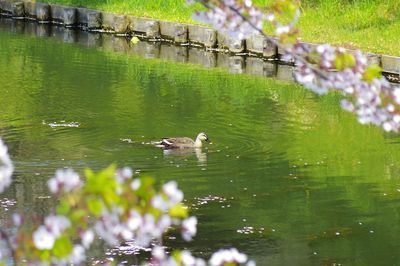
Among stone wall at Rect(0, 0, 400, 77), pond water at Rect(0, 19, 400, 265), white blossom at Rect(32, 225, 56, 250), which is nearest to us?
white blossom at Rect(32, 225, 56, 250)

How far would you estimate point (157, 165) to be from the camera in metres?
14.4

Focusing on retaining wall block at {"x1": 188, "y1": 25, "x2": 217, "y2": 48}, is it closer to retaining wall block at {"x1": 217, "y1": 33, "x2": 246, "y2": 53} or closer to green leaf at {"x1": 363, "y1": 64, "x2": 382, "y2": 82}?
retaining wall block at {"x1": 217, "y1": 33, "x2": 246, "y2": 53}

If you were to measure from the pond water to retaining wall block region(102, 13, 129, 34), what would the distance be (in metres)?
6.53

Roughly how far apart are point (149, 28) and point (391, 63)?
30.0 feet

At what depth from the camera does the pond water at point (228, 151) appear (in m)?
11.3

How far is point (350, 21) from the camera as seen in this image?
2686cm

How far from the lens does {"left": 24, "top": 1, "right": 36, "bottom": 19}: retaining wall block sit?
33.8 meters

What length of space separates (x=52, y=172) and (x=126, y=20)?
1751 centimetres

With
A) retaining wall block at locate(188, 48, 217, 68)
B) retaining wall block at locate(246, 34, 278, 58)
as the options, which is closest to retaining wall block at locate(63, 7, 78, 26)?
retaining wall block at locate(188, 48, 217, 68)

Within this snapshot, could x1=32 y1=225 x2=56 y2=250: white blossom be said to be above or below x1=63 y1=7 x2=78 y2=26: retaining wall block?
below

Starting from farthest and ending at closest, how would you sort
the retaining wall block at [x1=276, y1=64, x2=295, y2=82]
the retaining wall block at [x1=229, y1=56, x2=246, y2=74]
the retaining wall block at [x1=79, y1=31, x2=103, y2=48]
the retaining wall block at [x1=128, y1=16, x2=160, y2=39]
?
1. the retaining wall block at [x1=128, y1=16, x2=160, y2=39]
2. the retaining wall block at [x1=79, y1=31, x2=103, y2=48]
3. the retaining wall block at [x1=229, y1=56, x2=246, y2=74]
4. the retaining wall block at [x1=276, y1=64, x2=295, y2=82]

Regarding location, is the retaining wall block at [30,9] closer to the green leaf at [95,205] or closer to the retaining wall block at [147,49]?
the retaining wall block at [147,49]

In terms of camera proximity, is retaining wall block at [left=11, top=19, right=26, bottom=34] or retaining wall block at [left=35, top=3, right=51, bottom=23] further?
retaining wall block at [left=35, top=3, right=51, bottom=23]

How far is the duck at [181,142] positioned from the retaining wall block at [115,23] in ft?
51.0
